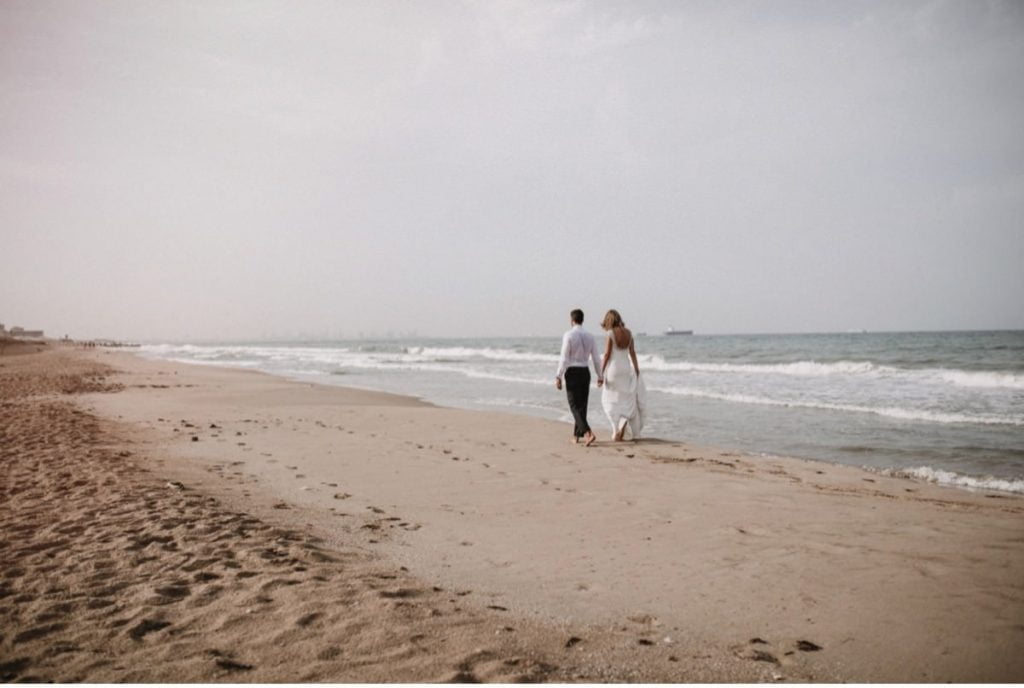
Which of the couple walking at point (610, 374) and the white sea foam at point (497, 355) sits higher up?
the couple walking at point (610, 374)

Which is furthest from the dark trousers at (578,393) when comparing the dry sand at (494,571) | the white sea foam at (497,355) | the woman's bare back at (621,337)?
the white sea foam at (497,355)

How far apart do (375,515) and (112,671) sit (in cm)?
292

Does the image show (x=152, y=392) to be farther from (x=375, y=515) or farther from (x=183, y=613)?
(x=183, y=613)

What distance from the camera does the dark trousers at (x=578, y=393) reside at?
10133 mm

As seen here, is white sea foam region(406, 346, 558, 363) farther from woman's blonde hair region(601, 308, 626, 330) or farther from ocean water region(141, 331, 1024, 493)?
woman's blonde hair region(601, 308, 626, 330)

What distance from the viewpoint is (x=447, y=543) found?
16.0ft

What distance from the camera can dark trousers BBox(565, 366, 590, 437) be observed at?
10133 mm

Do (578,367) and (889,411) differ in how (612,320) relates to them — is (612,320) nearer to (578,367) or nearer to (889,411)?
(578,367)

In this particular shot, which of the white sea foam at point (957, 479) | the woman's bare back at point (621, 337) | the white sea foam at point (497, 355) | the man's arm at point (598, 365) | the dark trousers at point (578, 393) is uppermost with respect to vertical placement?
the woman's bare back at point (621, 337)

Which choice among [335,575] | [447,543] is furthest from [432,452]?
[335,575]

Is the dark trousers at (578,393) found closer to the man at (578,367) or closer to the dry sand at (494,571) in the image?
the man at (578,367)

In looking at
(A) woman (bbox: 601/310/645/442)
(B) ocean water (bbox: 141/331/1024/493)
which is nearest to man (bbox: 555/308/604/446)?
(A) woman (bbox: 601/310/645/442)

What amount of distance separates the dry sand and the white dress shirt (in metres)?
2.58

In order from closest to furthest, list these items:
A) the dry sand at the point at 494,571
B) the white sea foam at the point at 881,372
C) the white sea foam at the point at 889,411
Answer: the dry sand at the point at 494,571 < the white sea foam at the point at 889,411 < the white sea foam at the point at 881,372
